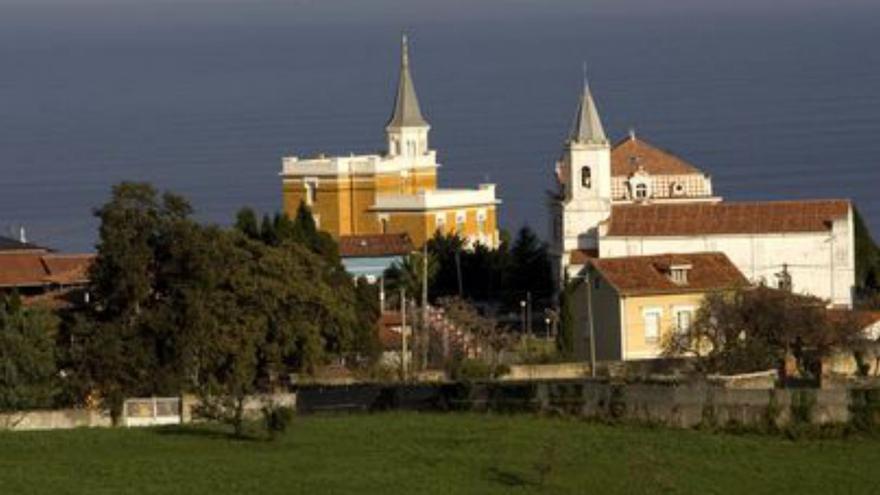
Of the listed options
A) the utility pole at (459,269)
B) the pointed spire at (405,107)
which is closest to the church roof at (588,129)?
the utility pole at (459,269)

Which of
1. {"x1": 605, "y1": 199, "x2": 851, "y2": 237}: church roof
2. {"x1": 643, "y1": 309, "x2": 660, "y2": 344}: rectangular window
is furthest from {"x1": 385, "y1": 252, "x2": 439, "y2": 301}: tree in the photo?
{"x1": 643, "y1": 309, "x2": 660, "y2": 344}: rectangular window

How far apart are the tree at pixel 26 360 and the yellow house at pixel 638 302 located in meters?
10.4

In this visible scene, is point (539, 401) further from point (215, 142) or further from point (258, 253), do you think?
point (215, 142)

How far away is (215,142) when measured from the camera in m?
138

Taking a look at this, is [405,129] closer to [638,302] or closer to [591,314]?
[591,314]

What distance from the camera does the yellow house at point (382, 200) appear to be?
68.8 metres

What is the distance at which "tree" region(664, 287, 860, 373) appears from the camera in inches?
1507

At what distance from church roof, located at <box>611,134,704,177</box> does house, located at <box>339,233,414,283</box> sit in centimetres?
416

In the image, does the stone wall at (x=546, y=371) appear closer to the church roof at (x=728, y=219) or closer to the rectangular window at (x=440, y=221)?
the church roof at (x=728, y=219)

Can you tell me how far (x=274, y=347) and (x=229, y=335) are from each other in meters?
0.77

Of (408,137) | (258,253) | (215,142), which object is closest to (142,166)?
(215,142)

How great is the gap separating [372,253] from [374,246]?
698 millimetres

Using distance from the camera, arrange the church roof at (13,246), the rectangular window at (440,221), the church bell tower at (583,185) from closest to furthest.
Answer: the church roof at (13,246), the church bell tower at (583,185), the rectangular window at (440,221)

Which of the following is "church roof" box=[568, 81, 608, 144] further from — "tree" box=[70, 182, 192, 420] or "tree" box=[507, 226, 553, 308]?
"tree" box=[70, 182, 192, 420]
